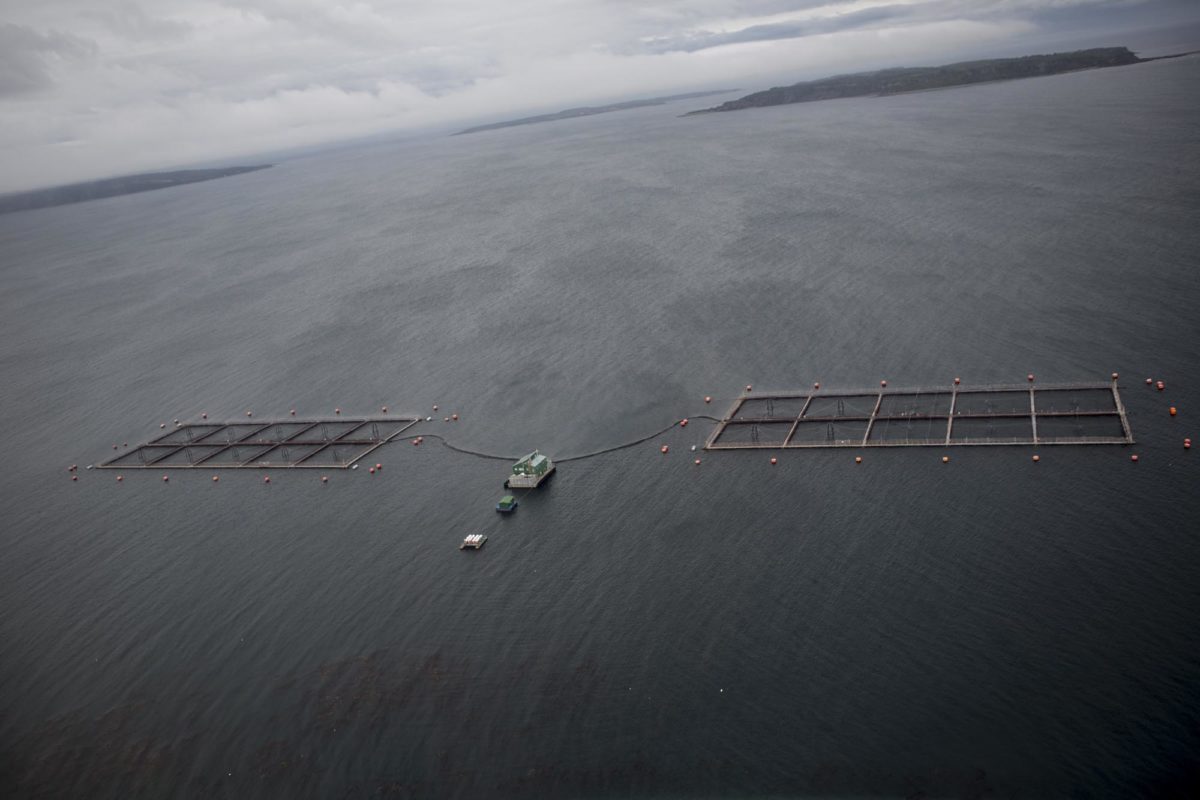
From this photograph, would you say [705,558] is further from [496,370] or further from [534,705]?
[496,370]

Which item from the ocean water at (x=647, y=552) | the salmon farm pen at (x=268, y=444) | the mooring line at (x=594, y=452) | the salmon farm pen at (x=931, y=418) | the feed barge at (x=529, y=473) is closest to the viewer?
the ocean water at (x=647, y=552)

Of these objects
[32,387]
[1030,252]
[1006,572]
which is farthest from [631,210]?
[1006,572]

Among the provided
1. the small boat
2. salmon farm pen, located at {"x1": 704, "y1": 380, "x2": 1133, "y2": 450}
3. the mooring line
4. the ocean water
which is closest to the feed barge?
the ocean water

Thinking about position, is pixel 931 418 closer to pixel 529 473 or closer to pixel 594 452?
pixel 594 452

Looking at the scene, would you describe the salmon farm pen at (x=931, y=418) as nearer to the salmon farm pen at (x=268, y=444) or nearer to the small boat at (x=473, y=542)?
the small boat at (x=473, y=542)

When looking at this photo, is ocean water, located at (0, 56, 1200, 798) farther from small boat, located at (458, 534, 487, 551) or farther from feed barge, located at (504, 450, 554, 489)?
feed barge, located at (504, 450, 554, 489)

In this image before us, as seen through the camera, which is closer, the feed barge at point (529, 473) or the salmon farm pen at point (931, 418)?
the salmon farm pen at point (931, 418)

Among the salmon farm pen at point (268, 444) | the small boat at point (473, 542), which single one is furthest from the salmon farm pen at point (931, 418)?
the salmon farm pen at point (268, 444)
